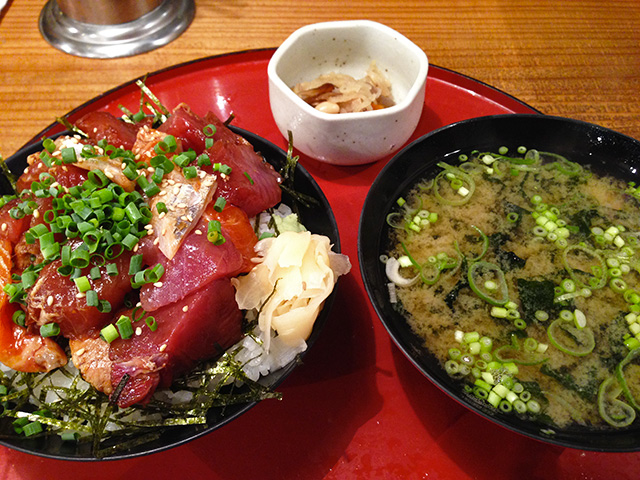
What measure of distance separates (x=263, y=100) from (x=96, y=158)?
1195 millimetres

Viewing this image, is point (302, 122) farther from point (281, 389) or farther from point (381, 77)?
point (281, 389)

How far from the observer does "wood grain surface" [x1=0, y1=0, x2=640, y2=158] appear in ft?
9.11

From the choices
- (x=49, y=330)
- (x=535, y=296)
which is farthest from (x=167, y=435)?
(x=535, y=296)

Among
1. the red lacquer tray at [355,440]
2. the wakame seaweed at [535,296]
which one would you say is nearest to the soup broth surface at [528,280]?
the wakame seaweed at [535,296]

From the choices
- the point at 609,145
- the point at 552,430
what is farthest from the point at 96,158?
the point at 609,145

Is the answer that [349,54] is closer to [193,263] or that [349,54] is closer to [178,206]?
[178,206]

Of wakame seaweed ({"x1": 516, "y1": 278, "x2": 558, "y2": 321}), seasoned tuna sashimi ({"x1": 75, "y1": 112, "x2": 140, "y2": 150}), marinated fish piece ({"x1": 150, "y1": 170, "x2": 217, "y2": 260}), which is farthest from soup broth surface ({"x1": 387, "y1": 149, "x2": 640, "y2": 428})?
seasoned tuna sashimi ({"x1": 75, "y1": 112, "x2": 140, "y2": 150})

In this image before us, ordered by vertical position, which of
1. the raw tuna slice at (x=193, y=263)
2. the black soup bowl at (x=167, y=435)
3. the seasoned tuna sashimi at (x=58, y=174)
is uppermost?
the seasoned tuna sashimi at (x=58, y=174)

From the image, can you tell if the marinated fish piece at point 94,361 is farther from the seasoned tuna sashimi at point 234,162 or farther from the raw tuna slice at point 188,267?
the seasoned tuna sashimi at point 234,162

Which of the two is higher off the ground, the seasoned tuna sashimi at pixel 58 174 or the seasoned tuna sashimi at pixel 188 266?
the seasoned tuna sashimi at pixel 58 174

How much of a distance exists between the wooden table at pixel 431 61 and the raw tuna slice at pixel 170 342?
1.20 ft

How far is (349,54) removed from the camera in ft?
8.44

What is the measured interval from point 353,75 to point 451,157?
33.8 inches

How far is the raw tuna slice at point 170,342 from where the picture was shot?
4.80 feet
